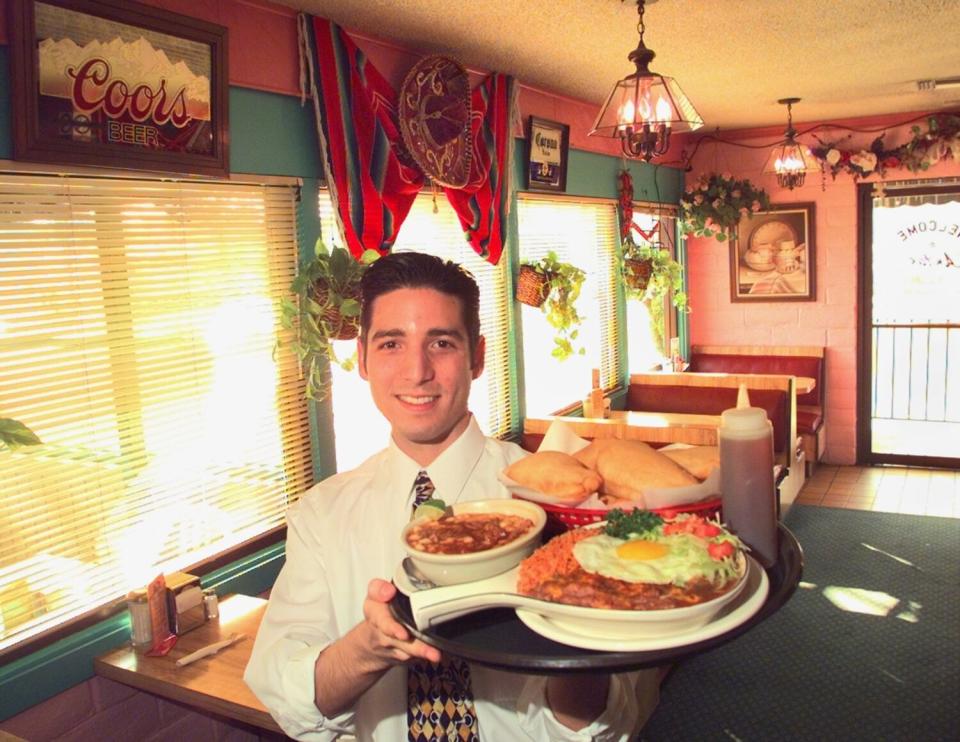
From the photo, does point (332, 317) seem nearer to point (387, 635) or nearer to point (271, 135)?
point (271, 135)

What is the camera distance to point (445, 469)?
5.26ft

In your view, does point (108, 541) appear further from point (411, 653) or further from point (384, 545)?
point (411, 653)

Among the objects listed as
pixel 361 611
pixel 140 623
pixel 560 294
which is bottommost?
Result: pixel 140 623

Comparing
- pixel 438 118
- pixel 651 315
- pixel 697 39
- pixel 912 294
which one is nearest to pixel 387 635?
pixel 438 118

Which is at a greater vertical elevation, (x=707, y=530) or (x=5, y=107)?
(x=5, y=107)

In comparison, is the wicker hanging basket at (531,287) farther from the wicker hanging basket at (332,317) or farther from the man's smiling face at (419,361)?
the man's smiling face at (419,361)

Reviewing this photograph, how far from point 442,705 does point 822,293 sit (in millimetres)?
6997

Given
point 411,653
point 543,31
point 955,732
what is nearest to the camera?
point 411,653

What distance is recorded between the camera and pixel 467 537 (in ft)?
4.03

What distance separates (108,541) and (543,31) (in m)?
2.79

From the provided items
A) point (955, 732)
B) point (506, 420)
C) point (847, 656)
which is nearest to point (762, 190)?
point (506, 420)

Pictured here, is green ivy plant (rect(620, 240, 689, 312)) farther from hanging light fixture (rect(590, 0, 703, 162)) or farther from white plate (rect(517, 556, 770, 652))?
white plate (rect(517, 556, 770, 652))

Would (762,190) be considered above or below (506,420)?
above

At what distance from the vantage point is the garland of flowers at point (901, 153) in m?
6.80
